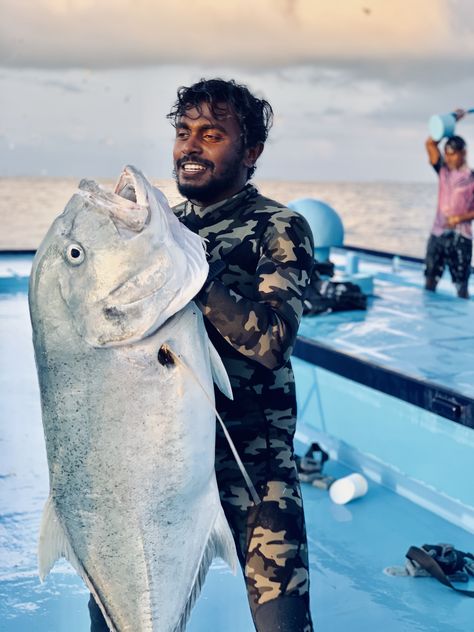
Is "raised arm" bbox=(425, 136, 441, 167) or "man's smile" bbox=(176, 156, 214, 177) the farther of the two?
"raised arm" bbox=(425, 136, 441, 167)

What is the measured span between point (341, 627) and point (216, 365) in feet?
7.28

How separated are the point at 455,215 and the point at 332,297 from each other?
209 centimetres

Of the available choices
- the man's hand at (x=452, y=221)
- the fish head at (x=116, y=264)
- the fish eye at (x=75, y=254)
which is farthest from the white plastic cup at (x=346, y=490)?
the man's hand at (x=452, y=221)

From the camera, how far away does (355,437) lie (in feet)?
21.3

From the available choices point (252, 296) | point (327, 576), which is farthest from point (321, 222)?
point (252, 296)

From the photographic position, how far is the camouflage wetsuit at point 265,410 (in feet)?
8.11

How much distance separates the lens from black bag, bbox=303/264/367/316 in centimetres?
846

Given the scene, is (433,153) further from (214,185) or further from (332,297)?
(214,185)

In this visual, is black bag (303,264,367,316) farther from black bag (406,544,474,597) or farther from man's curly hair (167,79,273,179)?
man's curly hair (167,79,273,179)

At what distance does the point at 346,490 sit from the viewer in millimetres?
5609

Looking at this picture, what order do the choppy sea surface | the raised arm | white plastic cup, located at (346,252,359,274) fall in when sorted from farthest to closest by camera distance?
the choppy sea surface → white plastic cup, located at (346,252,359,274) → the raised arm

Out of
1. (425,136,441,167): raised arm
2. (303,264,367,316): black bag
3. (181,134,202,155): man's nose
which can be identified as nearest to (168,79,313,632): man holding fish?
(181,134,202,155): man's nose

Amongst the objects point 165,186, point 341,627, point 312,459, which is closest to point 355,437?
point 312,459

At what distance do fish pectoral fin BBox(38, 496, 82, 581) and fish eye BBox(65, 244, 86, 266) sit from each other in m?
0.64
